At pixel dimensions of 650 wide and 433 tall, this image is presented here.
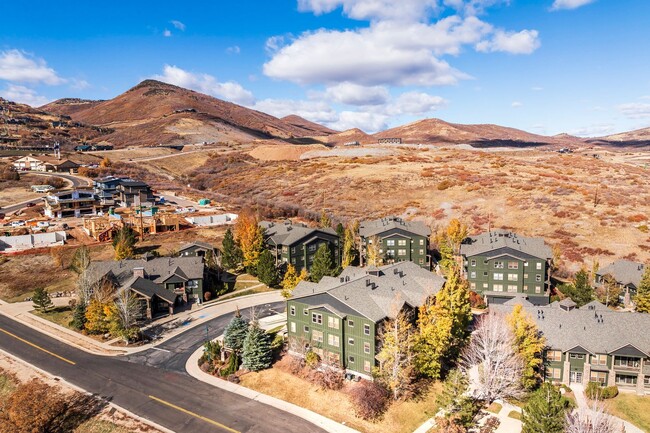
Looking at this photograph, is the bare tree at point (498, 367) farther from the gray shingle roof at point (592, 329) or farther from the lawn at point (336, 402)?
the gray shingle roof at point (592, 329)

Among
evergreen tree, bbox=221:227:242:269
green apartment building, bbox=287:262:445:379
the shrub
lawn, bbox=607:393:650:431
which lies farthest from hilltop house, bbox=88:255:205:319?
lawn, bbox=607:393:650:431

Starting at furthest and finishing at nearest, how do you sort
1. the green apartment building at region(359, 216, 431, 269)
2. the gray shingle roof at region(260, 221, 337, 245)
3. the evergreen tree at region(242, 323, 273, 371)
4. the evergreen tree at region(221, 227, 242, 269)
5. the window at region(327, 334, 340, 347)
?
the green apartment building at region(359, 216, 431, 269), the evergreen tree at region(221, 227, 242, 269), the gray shingle roof at region(260, 221, 337, 245), the evergreen tree at region(242, 323, 273, 371), the window at region(327, 334, 340, 347)

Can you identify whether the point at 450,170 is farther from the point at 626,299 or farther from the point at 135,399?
the point at 135,399

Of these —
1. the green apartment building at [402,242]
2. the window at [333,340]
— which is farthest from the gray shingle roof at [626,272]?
the window at [333,340]

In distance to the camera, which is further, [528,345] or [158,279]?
[158,279]

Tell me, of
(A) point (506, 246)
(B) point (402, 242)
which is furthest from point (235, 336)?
(A) point (506, 246)

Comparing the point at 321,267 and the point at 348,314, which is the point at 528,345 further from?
the point at 321,267

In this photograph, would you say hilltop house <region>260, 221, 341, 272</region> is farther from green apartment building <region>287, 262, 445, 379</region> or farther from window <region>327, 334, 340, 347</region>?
window <region>327, 334, 340, 347</region>
